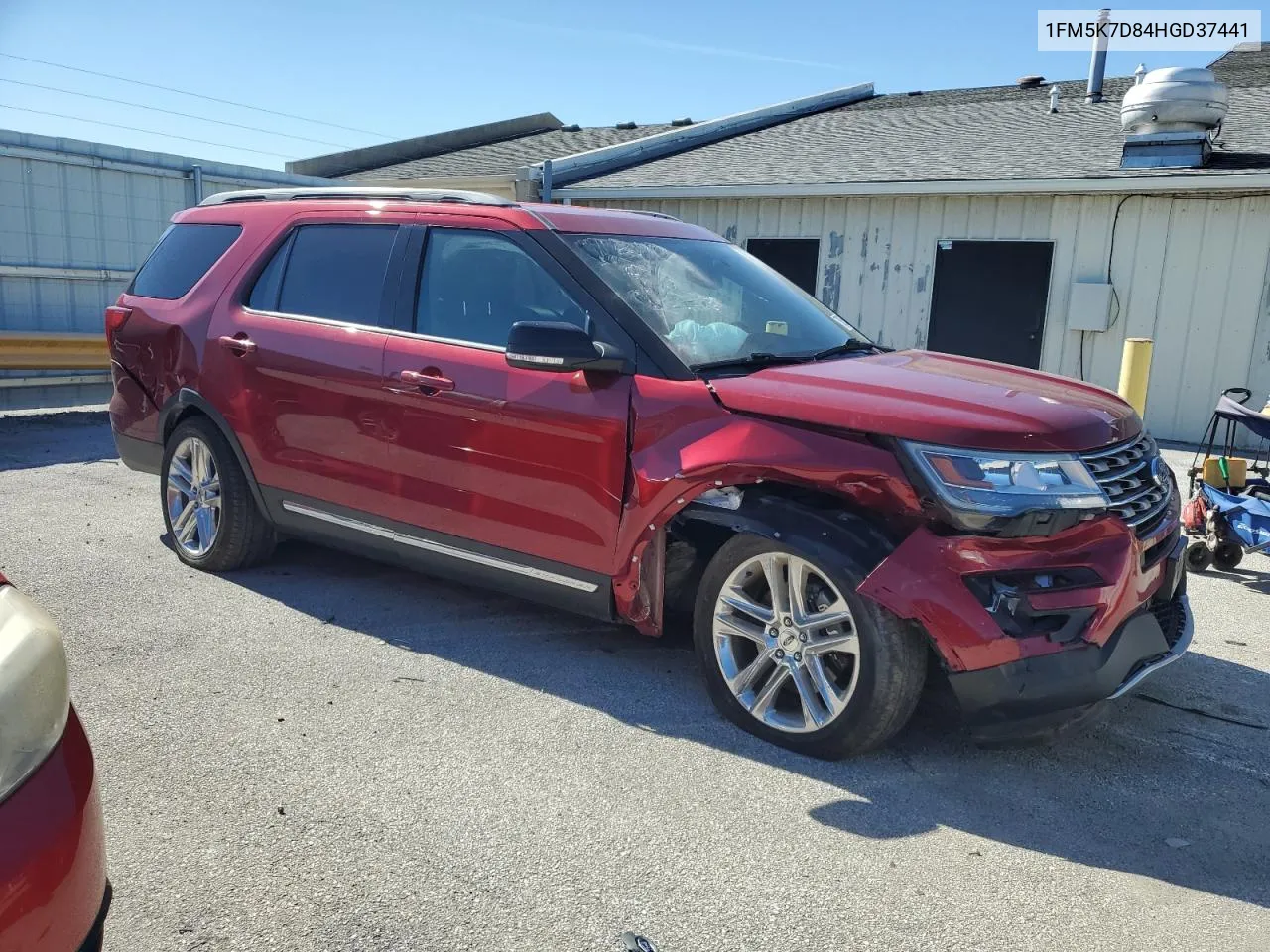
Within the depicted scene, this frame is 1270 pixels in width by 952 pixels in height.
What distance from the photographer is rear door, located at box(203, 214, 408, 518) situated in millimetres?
4613

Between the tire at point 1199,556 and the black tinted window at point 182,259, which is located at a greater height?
the black tinted window at point 182,259

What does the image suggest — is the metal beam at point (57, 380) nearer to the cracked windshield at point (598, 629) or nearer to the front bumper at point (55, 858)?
the cracked windshield at point (598, 629)

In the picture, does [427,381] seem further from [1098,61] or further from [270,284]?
[1098,61]

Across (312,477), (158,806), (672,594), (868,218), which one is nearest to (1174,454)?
(868,218)

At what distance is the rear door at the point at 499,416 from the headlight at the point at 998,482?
1153 millimetres

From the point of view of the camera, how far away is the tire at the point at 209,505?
523 centimetres

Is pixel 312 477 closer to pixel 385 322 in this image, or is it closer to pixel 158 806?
pixel 385 322

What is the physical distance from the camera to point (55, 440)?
9.54 m

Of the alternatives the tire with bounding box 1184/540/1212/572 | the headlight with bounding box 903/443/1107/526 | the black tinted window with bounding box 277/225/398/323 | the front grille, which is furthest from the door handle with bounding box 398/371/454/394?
the tire with bounding box 1184/540/1212/572

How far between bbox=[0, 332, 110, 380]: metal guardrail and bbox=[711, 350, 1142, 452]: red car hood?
8.78m

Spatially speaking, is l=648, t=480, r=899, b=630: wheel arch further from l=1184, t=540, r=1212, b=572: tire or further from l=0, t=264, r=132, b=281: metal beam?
l=0, t=264, r=132, b=281: metal beam

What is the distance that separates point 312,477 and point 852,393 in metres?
2.64

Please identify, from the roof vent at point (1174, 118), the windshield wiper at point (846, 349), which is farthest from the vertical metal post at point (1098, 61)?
the windshield wiper at point (846, 349)

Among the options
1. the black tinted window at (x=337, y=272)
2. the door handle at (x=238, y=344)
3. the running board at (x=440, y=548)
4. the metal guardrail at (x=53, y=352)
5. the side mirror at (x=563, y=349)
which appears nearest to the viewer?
the side mirror at (x=563, y=349)
